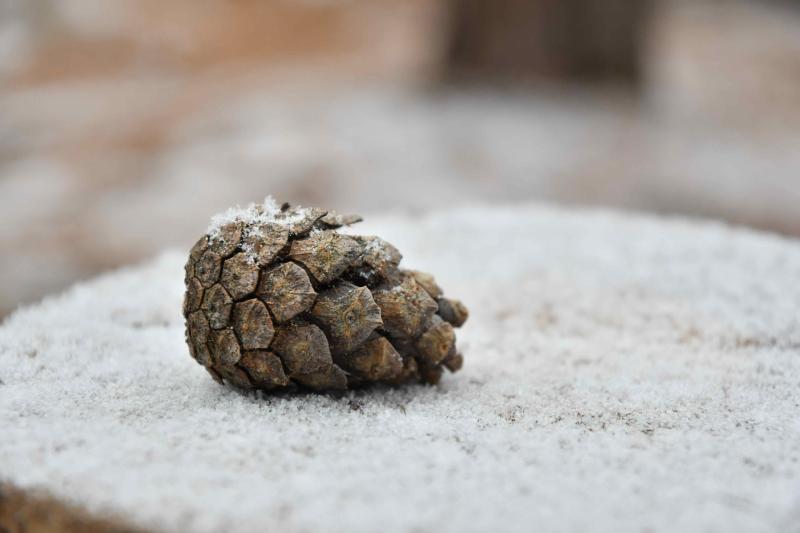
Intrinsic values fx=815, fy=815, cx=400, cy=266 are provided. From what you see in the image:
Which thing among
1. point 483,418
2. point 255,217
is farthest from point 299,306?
point 483,418

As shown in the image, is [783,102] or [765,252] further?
[783,102]

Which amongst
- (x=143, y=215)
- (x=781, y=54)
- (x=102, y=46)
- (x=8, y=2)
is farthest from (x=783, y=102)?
(x=8, y=2)

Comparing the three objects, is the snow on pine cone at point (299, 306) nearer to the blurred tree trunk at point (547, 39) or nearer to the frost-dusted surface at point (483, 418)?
the frost-dusted surface at point (483, 418)

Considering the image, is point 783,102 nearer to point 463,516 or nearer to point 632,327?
point 632,327

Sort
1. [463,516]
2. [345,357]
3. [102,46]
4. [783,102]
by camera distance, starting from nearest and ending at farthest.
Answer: [463,516], [345,357], [783,102], [102,46]

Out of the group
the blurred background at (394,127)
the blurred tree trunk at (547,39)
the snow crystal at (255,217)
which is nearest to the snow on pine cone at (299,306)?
the snow crystal at (255,217)
